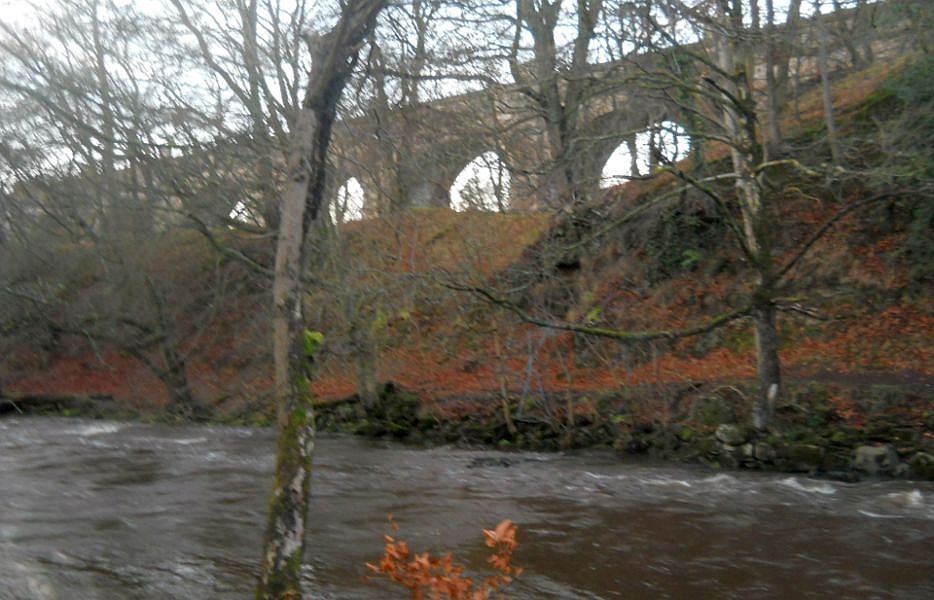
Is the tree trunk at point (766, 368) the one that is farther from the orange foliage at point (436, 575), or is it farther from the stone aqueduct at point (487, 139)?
the orange foliage at point (436, 575)

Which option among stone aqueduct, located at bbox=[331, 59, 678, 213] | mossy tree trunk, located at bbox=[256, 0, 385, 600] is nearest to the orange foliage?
mossy tree trunk, located at bbox=[256, 0, 385, 600]

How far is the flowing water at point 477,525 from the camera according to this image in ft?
34.8

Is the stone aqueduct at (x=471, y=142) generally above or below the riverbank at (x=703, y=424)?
above

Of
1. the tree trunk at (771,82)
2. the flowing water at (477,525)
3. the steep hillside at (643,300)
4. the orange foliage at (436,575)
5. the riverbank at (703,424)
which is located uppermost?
the tree trunk at (771,82)

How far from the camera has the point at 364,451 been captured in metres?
21.3

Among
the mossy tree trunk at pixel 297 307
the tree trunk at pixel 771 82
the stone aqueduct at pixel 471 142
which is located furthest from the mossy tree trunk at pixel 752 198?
the mossy tree trunk at pixel 297 307

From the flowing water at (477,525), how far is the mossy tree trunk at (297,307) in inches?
130

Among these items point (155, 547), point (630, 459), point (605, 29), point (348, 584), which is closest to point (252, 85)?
point (605, 29)

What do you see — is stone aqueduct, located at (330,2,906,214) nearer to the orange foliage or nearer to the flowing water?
the flowing water

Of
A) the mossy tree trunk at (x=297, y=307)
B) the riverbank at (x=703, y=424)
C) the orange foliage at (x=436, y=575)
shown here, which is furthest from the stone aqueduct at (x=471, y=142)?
the orange foliage at (x=436, y=575)

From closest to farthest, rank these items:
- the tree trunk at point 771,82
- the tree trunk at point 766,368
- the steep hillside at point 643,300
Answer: the tree trunk at point 771,82
the tree trunk at point 766,368
the steep hillside at point 643,300

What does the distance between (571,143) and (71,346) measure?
24.7 meters

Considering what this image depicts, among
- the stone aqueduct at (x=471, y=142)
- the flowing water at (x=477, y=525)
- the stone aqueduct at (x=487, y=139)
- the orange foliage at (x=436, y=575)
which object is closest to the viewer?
the orange foliage at (x=436, y=575)

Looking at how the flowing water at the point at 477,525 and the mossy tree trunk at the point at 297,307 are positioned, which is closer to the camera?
the mossy tree trunk at the point at 297,307
